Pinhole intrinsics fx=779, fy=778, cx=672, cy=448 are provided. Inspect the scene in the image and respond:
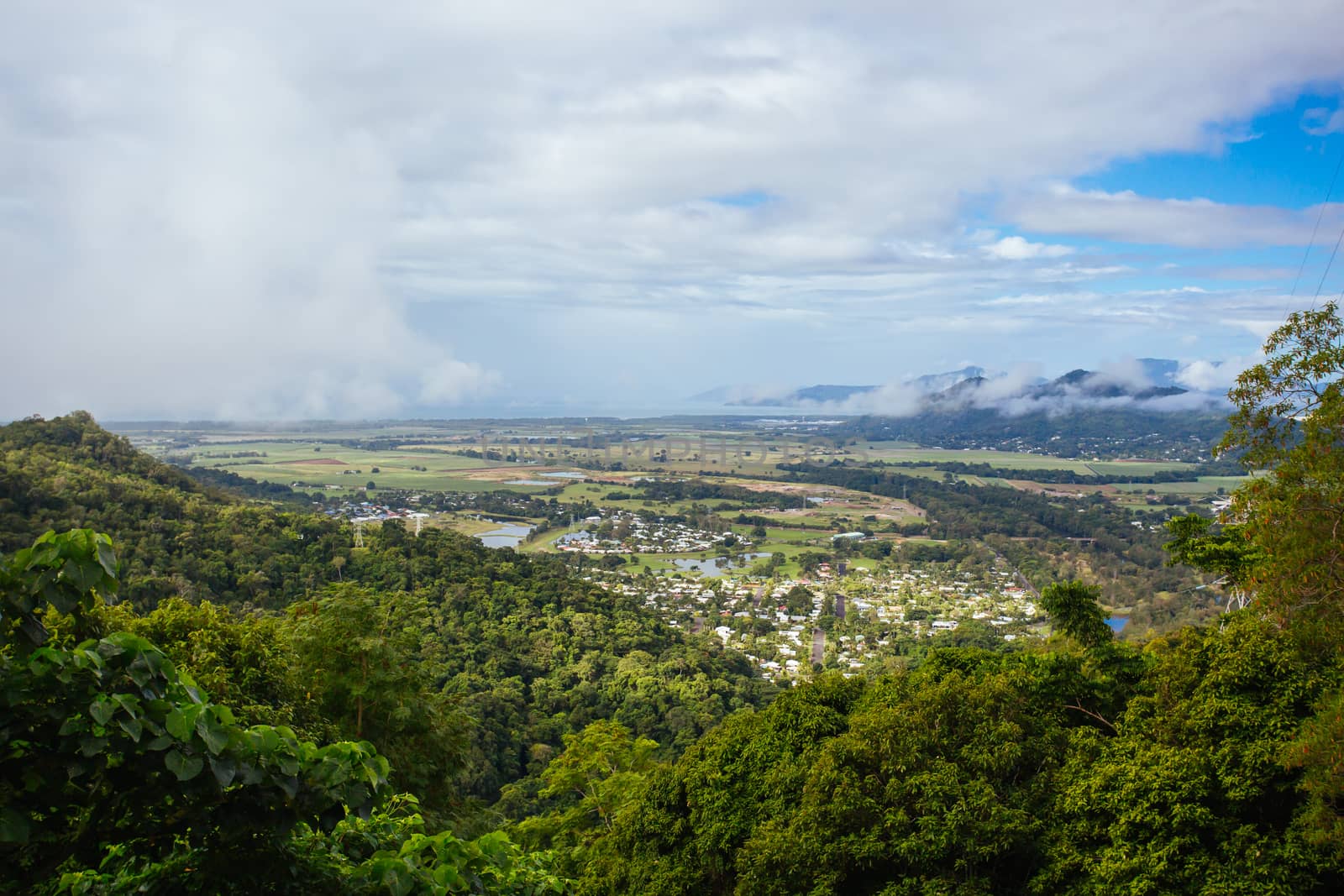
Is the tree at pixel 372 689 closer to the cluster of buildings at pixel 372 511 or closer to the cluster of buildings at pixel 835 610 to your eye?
the cluster of buildings at pixel 835 610

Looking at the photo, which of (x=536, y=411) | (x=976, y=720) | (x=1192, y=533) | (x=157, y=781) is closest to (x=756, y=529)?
(x=1192, y=533)

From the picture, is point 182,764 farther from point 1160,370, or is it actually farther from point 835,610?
point 1160,370

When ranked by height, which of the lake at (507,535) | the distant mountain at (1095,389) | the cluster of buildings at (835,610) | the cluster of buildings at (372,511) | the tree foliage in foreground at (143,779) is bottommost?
the cluster of buildings at (835,610)

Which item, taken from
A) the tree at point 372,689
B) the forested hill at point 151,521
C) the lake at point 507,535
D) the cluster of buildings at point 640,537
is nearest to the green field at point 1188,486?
the cluster of buildings at point 640,537

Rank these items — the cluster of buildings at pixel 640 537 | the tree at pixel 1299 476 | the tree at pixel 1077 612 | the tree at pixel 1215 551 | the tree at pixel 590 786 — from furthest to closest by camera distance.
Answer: the cluster of buildings at pixel 640 537
the tree at pixel 590 786
the tree at pixel 1215 551
the tree at pixel 1077 612
the tree at pixel 1299 476

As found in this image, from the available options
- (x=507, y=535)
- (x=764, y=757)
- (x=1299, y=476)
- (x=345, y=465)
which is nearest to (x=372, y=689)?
(x=764, y=757)

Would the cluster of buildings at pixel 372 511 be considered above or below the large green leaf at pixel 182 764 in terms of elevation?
below

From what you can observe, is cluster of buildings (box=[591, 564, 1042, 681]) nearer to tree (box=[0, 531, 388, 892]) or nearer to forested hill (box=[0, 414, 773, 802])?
forested hill (box=[0, 414, 773, 802])
